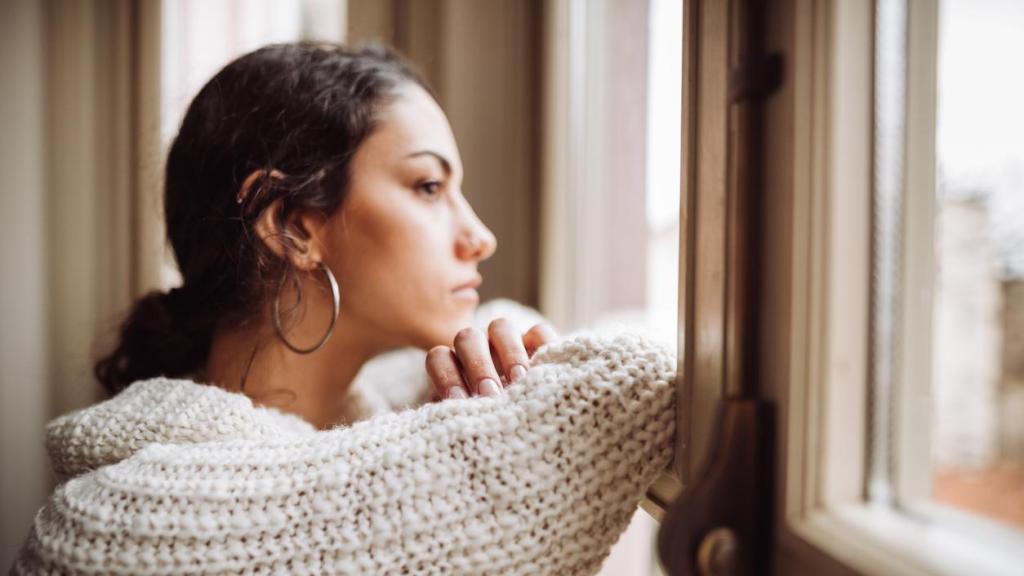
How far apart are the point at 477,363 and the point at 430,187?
27 centimetres

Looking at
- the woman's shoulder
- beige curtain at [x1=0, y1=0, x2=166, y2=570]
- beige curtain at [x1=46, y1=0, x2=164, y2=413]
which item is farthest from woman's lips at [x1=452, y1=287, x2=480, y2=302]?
beige curtain at [x1=46, y1=0, x2=164, y2=413]

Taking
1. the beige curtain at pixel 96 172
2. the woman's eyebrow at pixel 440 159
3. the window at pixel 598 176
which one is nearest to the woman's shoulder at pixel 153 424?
the woman's eyebrow at pixel 440 159

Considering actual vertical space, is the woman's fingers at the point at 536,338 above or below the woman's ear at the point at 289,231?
below

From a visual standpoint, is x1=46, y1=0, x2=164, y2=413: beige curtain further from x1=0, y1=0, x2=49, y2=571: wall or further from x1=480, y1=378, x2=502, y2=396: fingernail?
x1=480, y1=378, x2=502, y2=396: fingernail

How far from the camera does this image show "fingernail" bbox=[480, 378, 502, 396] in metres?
0.61

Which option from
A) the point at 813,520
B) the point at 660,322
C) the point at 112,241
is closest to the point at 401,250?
the point at 660,322

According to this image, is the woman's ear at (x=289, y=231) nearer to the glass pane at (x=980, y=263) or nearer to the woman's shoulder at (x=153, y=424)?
the woman's shoulder at (x=153, y=424)

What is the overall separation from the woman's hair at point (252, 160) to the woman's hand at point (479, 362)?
0.24 m

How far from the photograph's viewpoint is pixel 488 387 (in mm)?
612

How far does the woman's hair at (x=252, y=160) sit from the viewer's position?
735 mm

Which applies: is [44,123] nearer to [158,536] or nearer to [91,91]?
[91,91]

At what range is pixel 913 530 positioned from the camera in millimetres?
360

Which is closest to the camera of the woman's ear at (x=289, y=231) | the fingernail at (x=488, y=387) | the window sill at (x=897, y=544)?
the window sill at (x=897, y=544)

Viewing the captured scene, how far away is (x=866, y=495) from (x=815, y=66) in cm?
28
